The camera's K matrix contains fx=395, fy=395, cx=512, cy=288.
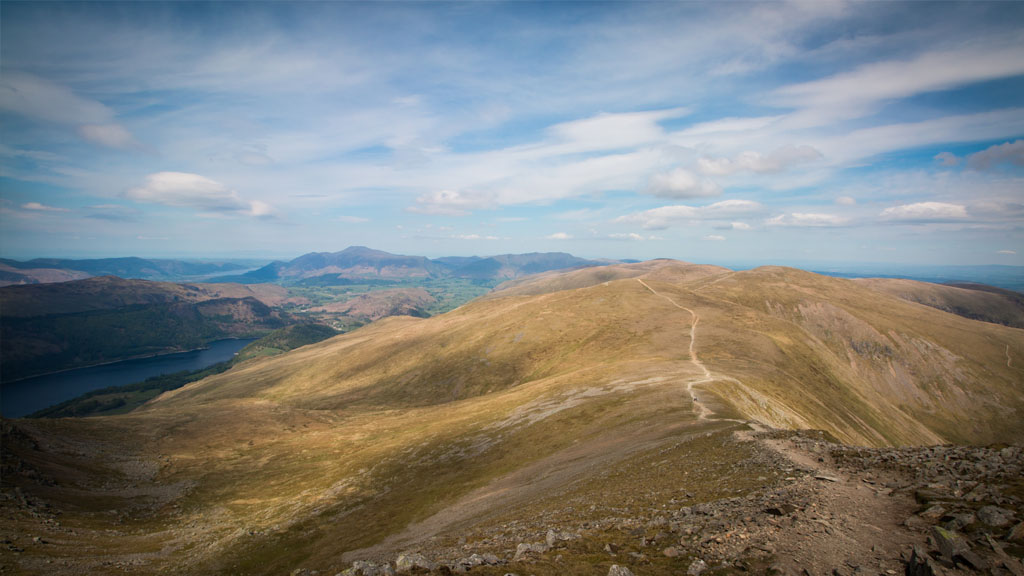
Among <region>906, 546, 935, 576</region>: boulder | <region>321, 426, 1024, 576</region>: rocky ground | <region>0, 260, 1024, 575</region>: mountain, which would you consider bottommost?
<region>0, 260, 1024, 575</region>: mountain

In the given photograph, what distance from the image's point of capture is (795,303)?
182125mm

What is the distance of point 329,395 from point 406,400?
38.1 meters

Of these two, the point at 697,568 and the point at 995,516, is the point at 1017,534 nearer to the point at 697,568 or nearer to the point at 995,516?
the point at 995,516

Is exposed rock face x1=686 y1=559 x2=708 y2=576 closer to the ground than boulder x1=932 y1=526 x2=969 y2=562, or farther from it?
closer to the ground

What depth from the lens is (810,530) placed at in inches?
679

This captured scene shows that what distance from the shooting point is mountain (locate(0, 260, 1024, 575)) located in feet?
61.1

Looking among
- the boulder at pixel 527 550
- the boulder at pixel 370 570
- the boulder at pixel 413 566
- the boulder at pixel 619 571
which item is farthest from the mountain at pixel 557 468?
the boulder at pixel 370 570

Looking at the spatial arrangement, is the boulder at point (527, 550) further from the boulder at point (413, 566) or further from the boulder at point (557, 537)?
the boulder at point (413, 566)

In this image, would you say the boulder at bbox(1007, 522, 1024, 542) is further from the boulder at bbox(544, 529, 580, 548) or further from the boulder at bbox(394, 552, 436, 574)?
the boulder at bbox(394, 552, 436, 574)

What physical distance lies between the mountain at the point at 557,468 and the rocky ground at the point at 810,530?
14 cm

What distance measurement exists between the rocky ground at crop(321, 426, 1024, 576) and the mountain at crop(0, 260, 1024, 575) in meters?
0.14

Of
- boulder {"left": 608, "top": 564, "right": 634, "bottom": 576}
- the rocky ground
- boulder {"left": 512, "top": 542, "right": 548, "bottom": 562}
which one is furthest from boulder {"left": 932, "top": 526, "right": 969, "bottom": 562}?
boulder {"left": 512, "top": 542, "right": 548, "bottom": 562}

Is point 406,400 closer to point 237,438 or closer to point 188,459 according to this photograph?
point 237,438

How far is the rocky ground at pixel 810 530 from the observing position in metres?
14.4
